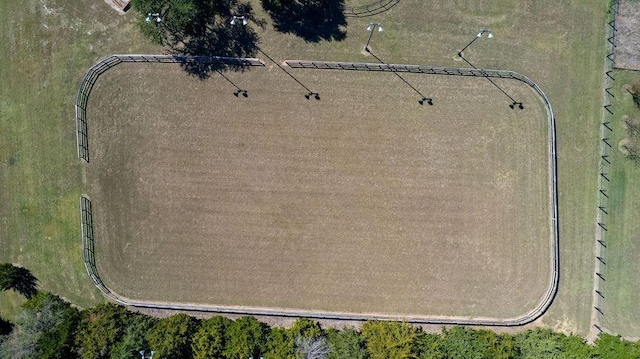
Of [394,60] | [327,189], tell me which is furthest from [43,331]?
[394,60]

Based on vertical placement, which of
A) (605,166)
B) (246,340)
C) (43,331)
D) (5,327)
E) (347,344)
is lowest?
(347,344)

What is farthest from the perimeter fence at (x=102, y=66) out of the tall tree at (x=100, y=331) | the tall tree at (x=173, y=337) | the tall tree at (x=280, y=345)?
the tall tree at (x=280, y=345)

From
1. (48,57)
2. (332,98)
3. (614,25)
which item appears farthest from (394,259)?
(48,57)

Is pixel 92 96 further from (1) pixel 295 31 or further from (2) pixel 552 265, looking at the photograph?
(2) pixel 552 265

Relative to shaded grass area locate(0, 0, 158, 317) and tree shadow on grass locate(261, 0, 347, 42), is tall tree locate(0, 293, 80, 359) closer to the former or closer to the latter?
shaded grass area locate(0, 0, 158, 317)

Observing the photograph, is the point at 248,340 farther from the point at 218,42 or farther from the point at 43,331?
the point at 218,42

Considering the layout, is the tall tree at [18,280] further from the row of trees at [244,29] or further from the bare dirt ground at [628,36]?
the bare dirt ground at [628,36]
